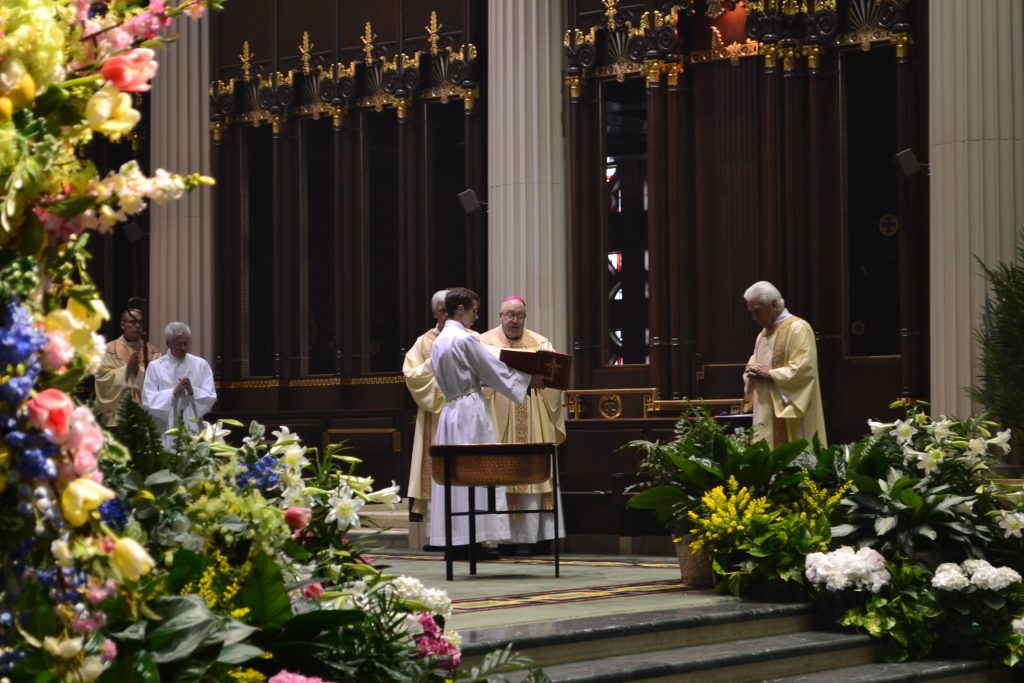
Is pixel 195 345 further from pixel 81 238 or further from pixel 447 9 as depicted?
pixel 81 238

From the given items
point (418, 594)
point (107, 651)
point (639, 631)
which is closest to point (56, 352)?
point (107, 651)

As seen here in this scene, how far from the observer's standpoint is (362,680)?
12.2ft

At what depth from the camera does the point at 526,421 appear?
479 inches

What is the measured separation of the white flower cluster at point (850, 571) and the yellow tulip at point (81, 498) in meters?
6.11

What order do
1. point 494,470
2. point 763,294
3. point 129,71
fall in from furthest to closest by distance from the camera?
point 763,294
point 494,470
point 129,71

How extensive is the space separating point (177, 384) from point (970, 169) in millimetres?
5856

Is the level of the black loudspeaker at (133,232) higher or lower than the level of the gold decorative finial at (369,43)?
lower

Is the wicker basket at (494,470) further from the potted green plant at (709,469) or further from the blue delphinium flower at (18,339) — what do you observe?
the blue delphinium flower at (18,339)

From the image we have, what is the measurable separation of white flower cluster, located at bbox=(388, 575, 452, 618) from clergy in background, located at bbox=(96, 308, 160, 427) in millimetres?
8743

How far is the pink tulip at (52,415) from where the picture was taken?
2.21 meters

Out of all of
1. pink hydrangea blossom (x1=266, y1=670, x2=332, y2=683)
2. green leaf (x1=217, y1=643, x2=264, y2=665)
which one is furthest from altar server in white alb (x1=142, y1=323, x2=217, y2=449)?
green leaf (x1=217, y1=643, x2=264, y2=665)

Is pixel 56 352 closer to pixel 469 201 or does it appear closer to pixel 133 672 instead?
pixel 133 672

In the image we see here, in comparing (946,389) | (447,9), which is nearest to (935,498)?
(946,389)

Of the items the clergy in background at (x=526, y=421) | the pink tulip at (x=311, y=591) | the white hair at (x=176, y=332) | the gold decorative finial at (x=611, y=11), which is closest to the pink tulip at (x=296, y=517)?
the pink tulip at (x=311, y=591)
